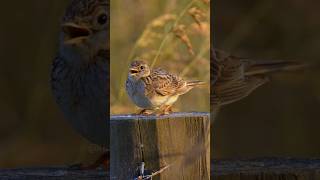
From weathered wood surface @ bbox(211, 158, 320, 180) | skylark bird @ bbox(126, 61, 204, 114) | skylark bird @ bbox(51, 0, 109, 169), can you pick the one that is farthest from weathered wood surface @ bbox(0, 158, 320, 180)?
skylark bird @ bbox(126, 61, 204, 114)

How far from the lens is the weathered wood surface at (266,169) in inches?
109

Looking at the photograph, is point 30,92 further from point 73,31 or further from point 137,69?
point 137,69

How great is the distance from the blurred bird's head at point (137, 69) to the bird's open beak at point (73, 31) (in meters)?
1.31

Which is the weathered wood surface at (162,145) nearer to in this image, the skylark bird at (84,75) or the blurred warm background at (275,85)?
the skylark bird at (84,75)

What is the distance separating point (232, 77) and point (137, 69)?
1.76 meters

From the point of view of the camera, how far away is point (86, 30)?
11.3 feet

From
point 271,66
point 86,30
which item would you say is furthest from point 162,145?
point 271,66

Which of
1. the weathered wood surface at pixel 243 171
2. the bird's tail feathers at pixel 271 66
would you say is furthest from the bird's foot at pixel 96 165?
the bird's tail feathers at pixel 271 66

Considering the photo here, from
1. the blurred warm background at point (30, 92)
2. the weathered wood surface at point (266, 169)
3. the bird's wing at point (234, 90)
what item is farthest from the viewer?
the blurred warm background at point (30, 92)

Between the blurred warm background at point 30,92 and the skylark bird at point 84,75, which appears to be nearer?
the skylark bird at point 84,75

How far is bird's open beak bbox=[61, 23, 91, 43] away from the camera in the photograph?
3.45 metres

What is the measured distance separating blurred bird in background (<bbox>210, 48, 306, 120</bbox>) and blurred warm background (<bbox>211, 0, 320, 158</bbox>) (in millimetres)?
407

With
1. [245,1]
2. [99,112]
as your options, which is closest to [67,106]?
[99,112]

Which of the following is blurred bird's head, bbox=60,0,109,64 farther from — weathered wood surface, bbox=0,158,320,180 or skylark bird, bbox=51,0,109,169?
weathered wood surface, bbox=0,158,320,180
